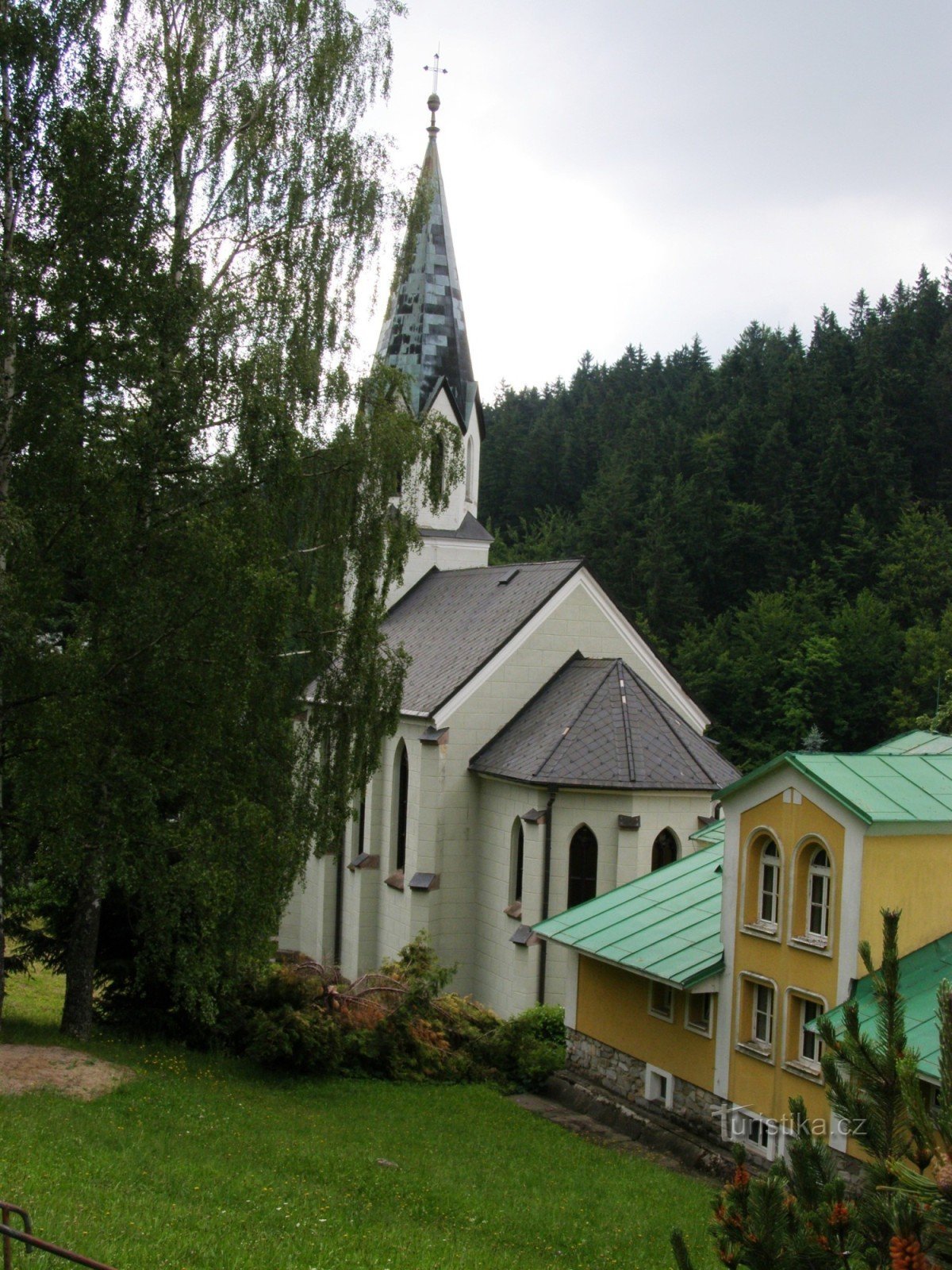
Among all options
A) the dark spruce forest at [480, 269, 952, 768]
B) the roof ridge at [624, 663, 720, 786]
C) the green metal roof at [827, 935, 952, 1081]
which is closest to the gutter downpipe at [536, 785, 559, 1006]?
the roof ridge at [624, 663, 720, 786]

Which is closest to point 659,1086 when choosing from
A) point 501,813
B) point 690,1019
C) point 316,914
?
point 690,1019

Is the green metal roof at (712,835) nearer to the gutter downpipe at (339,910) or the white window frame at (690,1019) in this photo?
the white window frame at (690,1019)

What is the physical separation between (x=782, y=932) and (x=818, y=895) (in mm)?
593

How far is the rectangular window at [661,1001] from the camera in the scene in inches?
593

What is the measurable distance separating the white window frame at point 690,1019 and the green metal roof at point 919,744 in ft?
15.9

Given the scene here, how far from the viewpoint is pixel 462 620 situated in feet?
83.9

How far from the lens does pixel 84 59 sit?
13.8 meters

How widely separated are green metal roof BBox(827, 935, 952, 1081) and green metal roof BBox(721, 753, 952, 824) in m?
1.32

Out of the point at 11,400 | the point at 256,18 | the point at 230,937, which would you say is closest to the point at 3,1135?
the point at 230,937

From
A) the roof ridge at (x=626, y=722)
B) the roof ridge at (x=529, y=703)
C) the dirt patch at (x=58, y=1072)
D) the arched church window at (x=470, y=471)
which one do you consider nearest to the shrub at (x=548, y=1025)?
the roof ridge at (x=626, y=722)

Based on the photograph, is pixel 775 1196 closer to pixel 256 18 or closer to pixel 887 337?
pixel 256 18

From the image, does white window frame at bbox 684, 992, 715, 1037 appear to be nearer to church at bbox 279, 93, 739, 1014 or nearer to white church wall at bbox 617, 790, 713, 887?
church at bbox 279, 93, 739, 1014

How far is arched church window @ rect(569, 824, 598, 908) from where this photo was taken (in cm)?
2109

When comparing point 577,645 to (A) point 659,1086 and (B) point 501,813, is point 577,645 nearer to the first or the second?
(B) point 501,813
